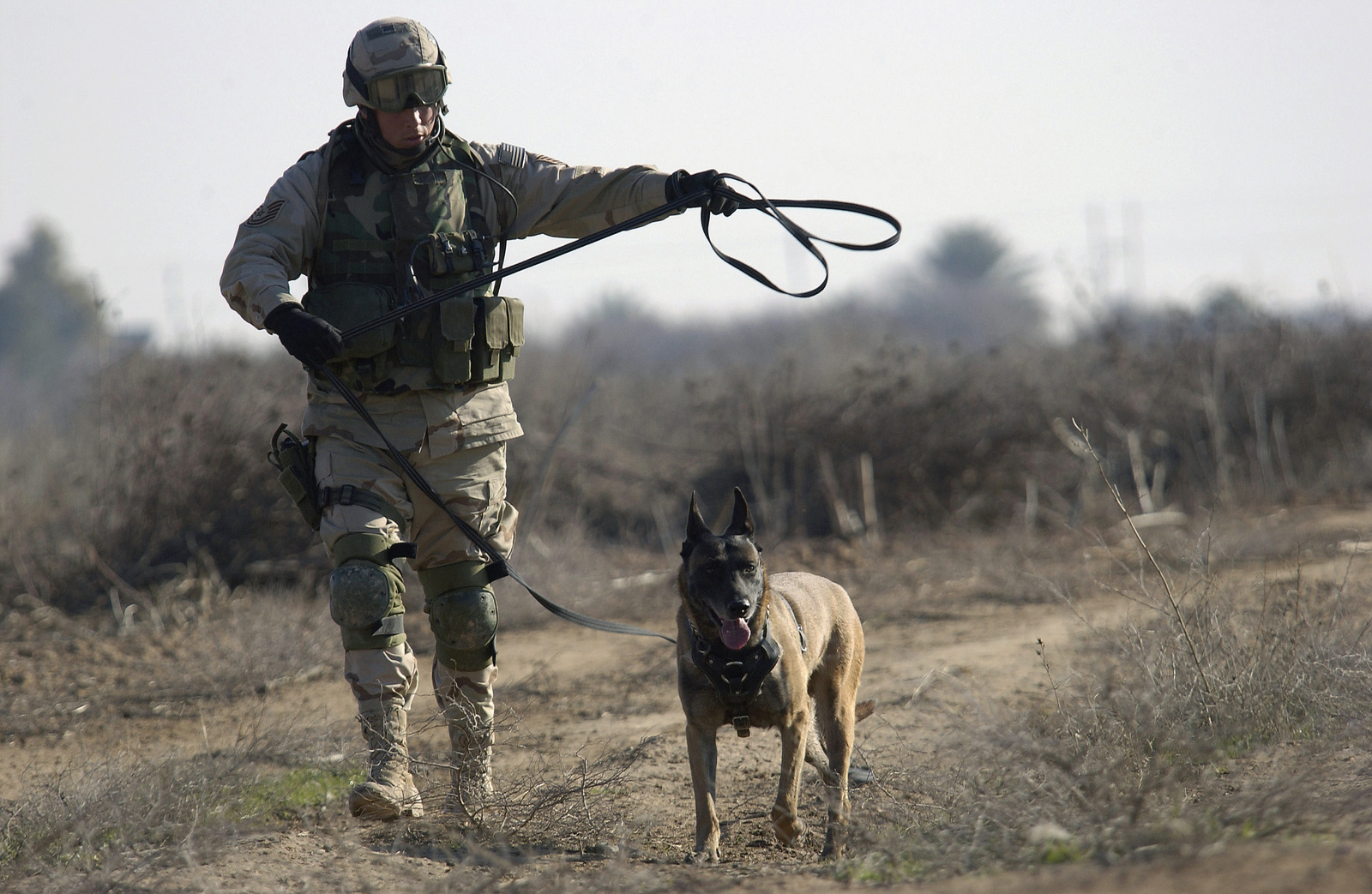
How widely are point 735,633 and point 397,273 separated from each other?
177cm

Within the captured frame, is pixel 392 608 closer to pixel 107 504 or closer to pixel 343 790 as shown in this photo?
pixel 343 790

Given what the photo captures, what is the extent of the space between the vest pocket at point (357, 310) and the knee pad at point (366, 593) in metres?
0.65

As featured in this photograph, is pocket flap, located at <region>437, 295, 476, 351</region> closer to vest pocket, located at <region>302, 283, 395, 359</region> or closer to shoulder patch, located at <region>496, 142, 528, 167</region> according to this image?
vest pocket, located at <region>302, 283, 395, 359</region>

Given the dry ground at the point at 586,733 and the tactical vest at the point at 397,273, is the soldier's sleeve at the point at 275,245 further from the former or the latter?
the dry ground at the point at 586,733

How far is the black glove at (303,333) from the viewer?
147 inches

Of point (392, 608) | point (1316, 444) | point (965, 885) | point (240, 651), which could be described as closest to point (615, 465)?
point (240, 651)

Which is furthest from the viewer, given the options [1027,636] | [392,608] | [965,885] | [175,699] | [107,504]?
[107,504]

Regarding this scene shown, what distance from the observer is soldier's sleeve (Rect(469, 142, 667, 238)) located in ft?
14.6

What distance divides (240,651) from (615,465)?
6.48m

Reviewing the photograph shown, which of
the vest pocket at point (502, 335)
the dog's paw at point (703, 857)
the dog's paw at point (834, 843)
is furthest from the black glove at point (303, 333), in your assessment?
the dog's paw at point (834, 843)

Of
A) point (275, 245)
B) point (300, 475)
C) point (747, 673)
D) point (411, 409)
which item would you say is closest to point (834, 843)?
point (747, 673)

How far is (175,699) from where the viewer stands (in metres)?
6.21

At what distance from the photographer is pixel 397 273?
4207 millimetres

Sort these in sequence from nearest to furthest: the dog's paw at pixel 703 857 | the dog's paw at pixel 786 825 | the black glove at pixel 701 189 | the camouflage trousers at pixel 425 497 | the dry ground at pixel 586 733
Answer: the dry ground at pixel 586 733 → the dog's paw at pixel 703 857 → the dog's paw at pixel 786 825 → the camouflage trousers at pixel 425 497 → the black glove at pixel 701 189
